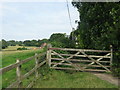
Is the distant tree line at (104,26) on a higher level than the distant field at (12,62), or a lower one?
higher

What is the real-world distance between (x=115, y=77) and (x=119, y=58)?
1129 mm

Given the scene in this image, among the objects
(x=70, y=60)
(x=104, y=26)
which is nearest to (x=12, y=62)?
(x=70, y=60)

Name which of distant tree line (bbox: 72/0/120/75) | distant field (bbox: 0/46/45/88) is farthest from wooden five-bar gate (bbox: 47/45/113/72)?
distant field (bbox: 0/46/45/88)

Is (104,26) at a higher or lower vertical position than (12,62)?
higher

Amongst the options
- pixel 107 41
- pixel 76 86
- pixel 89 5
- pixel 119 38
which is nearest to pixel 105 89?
pixel 76 86

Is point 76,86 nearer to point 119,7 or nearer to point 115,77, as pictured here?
point 115,77

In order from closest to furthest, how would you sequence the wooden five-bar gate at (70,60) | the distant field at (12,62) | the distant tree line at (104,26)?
1. the distant field at (12,62)
2. the distant tree line at (104,26)
3. the wooden five-bar gate at (70,60)

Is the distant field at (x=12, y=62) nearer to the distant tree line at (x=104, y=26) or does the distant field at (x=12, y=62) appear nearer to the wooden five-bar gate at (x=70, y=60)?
the wooden five-bar gate at (x=70, y=60)

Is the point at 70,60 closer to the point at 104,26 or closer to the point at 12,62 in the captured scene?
the point at 104,26

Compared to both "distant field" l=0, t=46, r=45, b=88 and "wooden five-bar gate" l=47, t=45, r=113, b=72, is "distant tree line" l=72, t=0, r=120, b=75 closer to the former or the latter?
"wooden five-bar gate" l=47, t=45, r=113, b=72

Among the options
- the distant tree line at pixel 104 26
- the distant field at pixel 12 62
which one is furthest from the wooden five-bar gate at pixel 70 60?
the distant field at pixel 12 62

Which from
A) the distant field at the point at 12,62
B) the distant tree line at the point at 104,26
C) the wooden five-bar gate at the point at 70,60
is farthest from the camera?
the wooden five-bar gate at the point at 70,60

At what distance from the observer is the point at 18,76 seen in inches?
161

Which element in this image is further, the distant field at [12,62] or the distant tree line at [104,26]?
the distant tree line at [104,26]
